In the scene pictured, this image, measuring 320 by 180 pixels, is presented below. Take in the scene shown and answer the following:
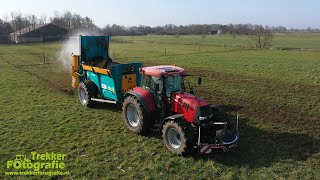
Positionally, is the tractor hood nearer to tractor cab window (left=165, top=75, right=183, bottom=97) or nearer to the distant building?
tractor cab window (left=165, top=75, right=183, bottom=97)

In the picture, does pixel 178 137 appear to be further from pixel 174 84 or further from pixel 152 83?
pixel 152 83

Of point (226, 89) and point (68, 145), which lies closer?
point (68, 145)

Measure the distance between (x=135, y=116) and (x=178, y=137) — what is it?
7.74 ft

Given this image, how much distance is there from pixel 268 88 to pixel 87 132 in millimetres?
11036

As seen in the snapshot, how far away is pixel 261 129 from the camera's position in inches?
440

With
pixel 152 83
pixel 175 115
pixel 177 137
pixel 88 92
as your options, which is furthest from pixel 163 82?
pixel 88 92

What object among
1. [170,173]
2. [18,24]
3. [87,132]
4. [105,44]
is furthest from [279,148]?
[18,24]

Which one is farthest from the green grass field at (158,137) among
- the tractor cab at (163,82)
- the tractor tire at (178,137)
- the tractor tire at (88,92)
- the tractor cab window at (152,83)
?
the tractor cab window at (152,83)

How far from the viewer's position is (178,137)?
9000mm

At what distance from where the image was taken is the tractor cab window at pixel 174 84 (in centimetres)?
966

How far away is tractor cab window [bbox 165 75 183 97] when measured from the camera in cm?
966

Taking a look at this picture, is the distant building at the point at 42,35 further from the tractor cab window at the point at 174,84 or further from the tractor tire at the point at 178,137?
the tractor tire at the point at 178,137

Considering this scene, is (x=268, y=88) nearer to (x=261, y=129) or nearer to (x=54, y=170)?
(x=261, y=129)

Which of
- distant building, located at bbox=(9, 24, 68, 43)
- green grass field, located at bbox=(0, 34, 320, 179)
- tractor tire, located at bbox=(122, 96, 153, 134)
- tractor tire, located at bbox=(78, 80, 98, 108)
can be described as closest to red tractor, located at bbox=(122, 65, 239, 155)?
tractor tire, located at bbox=(122, 96, 153, 134)
